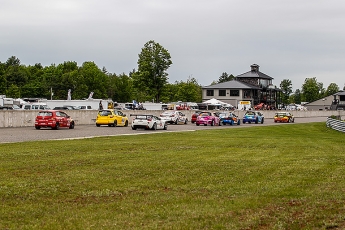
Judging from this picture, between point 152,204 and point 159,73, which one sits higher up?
point 159,73

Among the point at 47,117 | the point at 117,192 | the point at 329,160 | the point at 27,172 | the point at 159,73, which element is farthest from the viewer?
the point at 159,73

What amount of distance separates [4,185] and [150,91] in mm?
93390

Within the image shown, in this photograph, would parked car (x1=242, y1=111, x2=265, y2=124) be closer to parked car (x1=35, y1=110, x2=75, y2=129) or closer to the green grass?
parked car (x1=35, y1=110, x2=75, y2=129)

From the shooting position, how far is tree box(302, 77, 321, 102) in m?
194

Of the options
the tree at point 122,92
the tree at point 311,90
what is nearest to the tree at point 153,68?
the tree at point 122,92

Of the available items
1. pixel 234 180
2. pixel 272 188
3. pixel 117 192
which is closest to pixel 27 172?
pixel 117 192

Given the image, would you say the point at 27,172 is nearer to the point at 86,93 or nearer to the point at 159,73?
the point at 159,73

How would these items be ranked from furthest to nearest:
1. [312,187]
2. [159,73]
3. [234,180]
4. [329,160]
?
[159,73]
[329,160]
[234,180]
[312,187]

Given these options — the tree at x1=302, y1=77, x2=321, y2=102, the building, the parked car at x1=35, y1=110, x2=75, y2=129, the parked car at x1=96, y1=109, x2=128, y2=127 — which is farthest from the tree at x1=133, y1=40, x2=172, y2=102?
the tree at x1=302, y1=77, x2=321, y2=102

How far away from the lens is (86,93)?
129 metres

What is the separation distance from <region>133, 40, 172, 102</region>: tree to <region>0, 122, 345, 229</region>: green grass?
8601 centimetres

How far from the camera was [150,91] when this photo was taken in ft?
343

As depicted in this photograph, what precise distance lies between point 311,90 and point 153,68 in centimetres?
10437

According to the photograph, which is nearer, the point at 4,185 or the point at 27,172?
the point at 4,185
